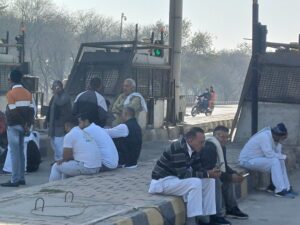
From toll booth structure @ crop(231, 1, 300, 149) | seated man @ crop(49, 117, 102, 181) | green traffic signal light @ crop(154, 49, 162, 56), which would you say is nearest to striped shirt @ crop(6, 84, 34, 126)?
seated man @ crop(49, 117, 102, 181)

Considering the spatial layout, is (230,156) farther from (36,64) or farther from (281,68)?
(36,64)

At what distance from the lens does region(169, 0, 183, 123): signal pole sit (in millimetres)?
23188

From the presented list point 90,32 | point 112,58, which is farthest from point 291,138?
point 90,32

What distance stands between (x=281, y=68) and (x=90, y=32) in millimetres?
64082

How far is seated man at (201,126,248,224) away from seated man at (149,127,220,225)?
0.26m

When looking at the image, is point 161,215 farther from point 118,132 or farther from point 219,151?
point 118,132

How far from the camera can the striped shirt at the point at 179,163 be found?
8977 millimetres

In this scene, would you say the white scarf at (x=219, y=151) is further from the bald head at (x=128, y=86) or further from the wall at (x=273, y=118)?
the wall at (x=273, y=118)

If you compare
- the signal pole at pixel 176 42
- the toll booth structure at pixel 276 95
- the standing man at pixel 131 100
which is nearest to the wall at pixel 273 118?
the toll booth structure at pixel 276 95

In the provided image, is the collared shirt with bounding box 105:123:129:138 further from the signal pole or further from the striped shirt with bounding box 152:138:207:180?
the signal pole

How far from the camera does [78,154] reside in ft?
35.5

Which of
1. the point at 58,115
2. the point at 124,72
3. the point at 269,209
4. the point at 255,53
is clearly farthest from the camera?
the point at 124,72

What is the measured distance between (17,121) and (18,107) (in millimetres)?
217

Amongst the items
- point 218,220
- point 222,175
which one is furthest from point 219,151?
point 218,220
